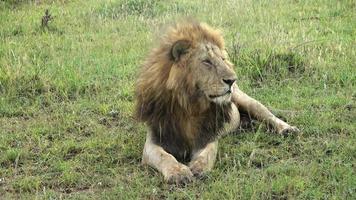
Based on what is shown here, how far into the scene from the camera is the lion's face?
4.16 m

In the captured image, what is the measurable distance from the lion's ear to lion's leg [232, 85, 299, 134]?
1.07 m

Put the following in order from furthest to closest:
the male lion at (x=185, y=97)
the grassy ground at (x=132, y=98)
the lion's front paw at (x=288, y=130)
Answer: the lion's front paw at (x=288, y=130)
the male lion at (x=185, y=97)
the grassy ground at (x=132, y=98)

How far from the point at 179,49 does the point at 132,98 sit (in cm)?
174

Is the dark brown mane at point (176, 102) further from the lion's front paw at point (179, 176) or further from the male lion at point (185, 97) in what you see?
the lion's front paw at point (179, 176)

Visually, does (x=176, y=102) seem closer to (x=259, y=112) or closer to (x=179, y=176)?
(x=179, y=176)

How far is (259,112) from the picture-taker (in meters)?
5.16

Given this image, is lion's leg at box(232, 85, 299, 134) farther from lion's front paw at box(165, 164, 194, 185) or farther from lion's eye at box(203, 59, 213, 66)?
lion's front paw at box(165, 164, 194, 185)

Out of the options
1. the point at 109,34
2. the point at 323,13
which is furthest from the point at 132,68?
the point at 323,13

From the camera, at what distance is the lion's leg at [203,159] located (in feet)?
13.5

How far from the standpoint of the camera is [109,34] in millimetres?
8242

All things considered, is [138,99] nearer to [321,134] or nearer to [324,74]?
[321,134]

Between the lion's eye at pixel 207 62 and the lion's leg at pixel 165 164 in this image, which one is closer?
the lion's leg at pixel 165 164

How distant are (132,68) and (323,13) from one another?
321 cm

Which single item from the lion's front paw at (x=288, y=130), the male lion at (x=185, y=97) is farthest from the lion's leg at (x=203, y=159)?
the lion's front paw at (x=288, y=130)
